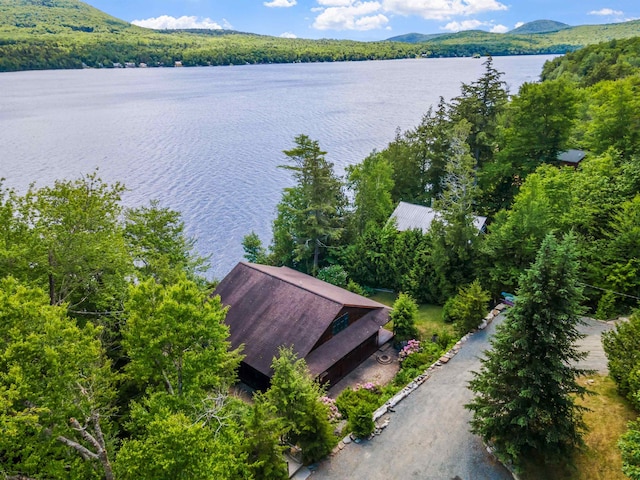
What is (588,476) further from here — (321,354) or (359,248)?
(359,248)

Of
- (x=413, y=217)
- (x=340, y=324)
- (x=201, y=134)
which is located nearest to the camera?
(x=340, y=324)

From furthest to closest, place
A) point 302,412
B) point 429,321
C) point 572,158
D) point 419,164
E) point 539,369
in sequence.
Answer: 1. point 572,158
2. point 419,164
3. point 429,321
4. point 302,412
5. point 539,369

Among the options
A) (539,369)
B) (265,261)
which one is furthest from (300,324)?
(265,261)

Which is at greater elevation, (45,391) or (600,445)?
A: (45,391)

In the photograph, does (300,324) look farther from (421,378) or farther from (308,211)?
(308,211)

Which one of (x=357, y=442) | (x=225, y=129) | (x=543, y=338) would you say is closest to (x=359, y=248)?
(x=357, y=442)

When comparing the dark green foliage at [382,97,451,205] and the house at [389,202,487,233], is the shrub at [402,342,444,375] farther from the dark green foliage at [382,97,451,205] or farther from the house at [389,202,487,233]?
the dark green foliage at [382,97,451,205]

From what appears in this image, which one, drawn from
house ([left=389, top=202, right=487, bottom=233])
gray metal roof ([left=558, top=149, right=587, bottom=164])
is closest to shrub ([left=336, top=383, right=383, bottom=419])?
house ([left=389, top=202, right=487, bottom=233])

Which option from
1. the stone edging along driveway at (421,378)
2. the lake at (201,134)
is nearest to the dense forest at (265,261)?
the stone edging along driveway at (421,378)
